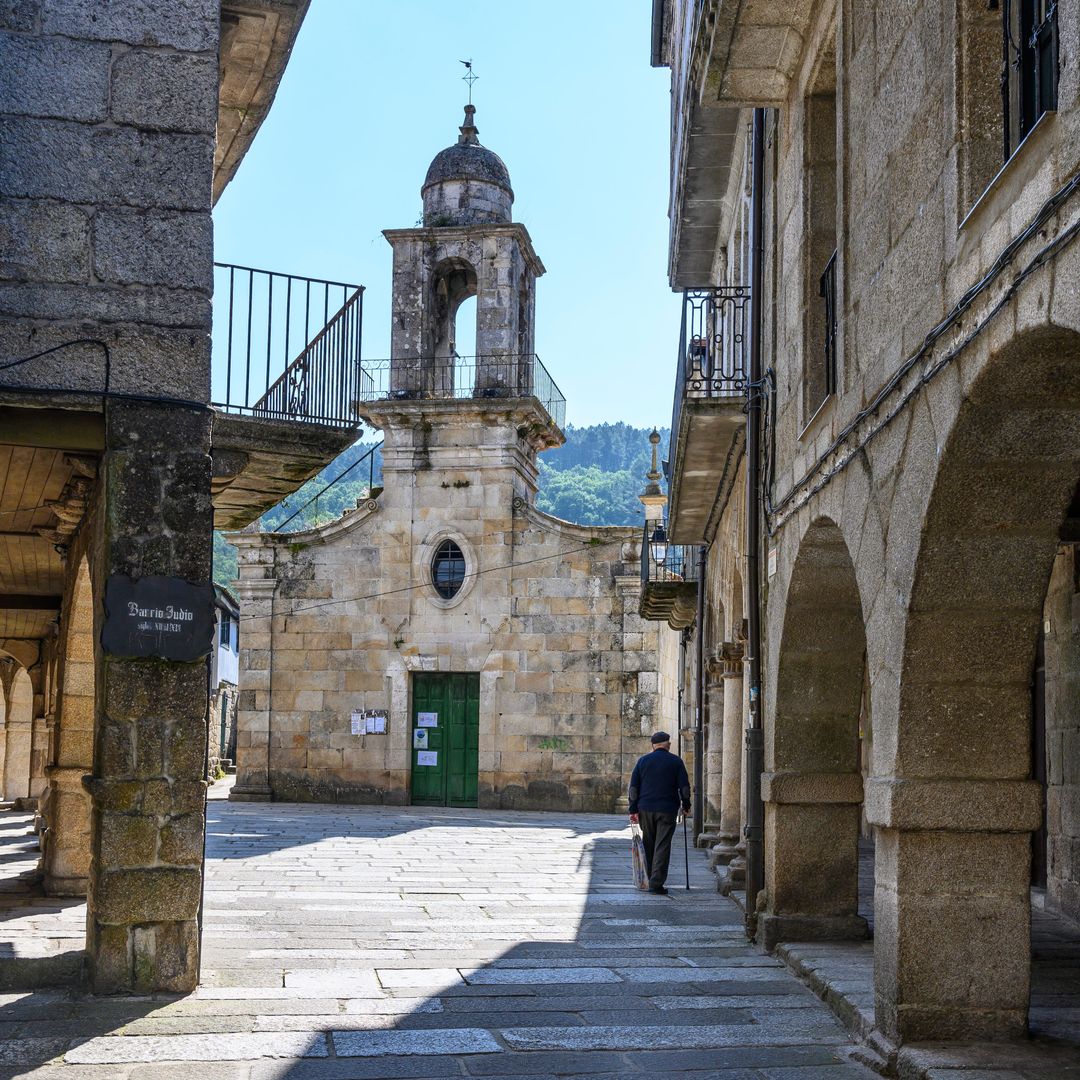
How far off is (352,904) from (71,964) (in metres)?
4.26

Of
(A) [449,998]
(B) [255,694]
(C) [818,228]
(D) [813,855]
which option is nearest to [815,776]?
(D) [813,855]

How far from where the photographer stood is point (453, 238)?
87.2ft

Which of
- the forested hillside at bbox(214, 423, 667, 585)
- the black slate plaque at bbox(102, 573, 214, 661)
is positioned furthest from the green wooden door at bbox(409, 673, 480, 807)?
the forested hillside at bbox(214, 423, 667, 585)

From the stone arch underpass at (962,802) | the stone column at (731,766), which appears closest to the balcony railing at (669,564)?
the stone column at (731,766)

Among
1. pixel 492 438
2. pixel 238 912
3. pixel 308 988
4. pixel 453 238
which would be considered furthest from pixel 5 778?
pixel 308 988

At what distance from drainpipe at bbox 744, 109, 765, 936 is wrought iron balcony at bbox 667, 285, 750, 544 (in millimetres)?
453

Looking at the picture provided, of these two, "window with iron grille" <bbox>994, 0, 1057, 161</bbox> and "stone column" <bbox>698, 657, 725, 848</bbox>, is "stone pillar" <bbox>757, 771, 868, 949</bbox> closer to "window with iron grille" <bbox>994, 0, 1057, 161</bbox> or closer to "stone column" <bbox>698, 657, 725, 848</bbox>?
"window with iron grille" <bbox>994, 0, 1057, 161</bbox>

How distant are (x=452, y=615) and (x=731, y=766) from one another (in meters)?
12.0

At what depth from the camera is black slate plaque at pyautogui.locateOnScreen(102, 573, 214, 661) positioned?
7.38 metres

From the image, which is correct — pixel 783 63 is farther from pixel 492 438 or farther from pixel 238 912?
pixel 492 438

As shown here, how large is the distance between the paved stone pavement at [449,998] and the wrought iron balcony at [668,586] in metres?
7.59

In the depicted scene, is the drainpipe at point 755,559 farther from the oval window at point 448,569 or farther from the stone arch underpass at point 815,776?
the oval window at point 448,569

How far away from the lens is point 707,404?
1188 cm

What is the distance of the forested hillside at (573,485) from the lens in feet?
258
